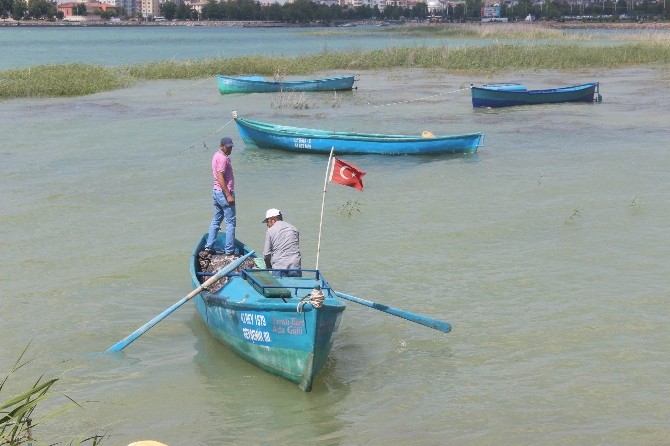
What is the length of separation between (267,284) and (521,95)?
87.8 feet

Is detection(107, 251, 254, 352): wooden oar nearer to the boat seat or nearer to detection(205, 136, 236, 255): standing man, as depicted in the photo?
the boat seat

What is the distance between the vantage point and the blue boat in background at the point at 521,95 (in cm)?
3534

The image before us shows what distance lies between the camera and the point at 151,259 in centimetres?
1623

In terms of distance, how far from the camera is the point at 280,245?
11633 millimetres

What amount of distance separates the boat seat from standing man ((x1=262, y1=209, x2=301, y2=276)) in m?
0.27

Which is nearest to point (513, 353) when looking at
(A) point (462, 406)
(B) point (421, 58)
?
(A) point (462, 406)

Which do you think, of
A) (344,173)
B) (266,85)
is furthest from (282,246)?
(266,85)

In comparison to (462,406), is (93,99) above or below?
above

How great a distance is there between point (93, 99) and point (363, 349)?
31.6m

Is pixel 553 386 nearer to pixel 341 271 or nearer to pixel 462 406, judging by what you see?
pixel 462 406

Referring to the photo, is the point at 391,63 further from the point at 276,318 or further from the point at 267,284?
the point at 276,318

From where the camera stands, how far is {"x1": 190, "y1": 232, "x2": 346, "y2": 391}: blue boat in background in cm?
966

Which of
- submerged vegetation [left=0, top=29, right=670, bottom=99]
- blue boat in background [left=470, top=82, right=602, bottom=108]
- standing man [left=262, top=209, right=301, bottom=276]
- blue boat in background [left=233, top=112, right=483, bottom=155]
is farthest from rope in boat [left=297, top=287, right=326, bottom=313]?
submerged vegetation [left=0, top=29, right=670, bottom=99]

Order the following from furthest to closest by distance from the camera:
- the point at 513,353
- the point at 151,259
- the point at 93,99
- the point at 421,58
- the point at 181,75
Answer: the point at 421,58
the point at 181,75
the point at 93,99
the point at 151,259
the point at 513,353
